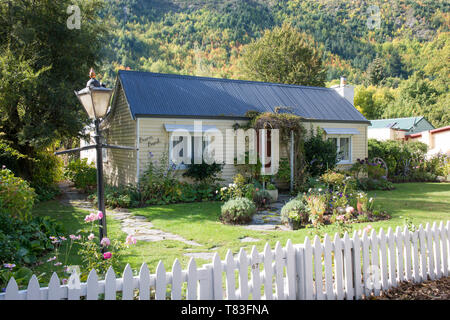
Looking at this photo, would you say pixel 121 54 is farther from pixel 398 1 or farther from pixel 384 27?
pixel 398 1

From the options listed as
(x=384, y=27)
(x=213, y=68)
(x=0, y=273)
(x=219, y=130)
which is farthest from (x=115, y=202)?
(x=384, y=27)

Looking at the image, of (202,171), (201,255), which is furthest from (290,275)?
(202,171)

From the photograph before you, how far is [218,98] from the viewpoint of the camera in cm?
1442

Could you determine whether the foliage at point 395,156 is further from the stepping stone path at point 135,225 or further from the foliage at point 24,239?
the foliage at point 24,239

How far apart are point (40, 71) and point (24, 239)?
7.86 meters

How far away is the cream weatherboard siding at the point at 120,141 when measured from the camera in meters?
13.0

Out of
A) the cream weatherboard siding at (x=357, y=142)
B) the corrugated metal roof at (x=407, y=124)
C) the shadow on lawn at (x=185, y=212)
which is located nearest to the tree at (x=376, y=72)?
the corrugated metal roof at (x=407, y=124)

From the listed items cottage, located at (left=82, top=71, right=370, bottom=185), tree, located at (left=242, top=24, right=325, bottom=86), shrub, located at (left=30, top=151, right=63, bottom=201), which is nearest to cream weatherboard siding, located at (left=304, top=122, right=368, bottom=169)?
cottage, located at (left=82, top=71, right=370, bottom=185)

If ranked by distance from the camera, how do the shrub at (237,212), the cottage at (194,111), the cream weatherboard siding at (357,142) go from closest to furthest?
the shrub at (237,212)
the cottage at (194,111)
the cream weatherboard siding at (357,142)

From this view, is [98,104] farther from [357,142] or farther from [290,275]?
[357,142]

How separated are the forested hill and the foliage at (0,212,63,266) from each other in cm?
4351

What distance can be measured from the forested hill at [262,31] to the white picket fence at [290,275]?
46409 millimetres

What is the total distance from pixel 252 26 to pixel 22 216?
6434 cm

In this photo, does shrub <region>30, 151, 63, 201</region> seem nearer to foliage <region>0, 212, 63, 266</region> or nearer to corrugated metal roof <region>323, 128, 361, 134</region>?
foliage <region>0, 212, 63, 266</region>
